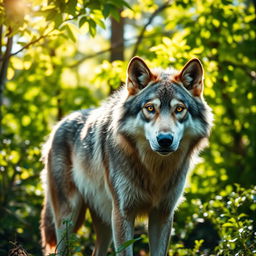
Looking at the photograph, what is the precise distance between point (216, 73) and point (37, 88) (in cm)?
381

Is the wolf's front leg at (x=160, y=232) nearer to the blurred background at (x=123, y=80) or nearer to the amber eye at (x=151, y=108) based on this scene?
the blurred background at (x=123, y=80)

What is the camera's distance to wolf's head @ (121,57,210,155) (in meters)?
4.62

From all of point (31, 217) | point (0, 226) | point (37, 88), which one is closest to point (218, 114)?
point (37, 88)

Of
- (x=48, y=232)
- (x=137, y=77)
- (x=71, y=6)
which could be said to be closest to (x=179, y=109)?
(x=137, y=77)

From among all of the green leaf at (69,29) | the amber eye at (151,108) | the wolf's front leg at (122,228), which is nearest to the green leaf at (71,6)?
the green leaf at (69,29)

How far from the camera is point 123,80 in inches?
287

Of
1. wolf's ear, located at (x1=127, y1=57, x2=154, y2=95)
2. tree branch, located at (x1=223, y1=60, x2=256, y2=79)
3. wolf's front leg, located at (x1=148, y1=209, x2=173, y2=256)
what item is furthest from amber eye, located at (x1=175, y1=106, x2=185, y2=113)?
tree branch, located at (x1=223, y1=60, x2=256, y2=79)

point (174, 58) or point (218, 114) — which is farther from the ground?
point (174, 58)

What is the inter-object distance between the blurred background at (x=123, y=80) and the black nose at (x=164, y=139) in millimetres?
1095

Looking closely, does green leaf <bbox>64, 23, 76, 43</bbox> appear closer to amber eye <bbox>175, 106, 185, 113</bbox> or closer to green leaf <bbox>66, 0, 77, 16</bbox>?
green leaf <bbox>66, 0, 77, 16</bbox>

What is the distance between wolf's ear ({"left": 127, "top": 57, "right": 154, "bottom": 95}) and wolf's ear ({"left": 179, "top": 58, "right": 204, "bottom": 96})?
0.35 m

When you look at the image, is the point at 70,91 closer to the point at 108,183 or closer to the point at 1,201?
the point at 1,201

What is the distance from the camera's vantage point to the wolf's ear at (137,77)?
16.9ft

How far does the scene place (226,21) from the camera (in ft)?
24.9
